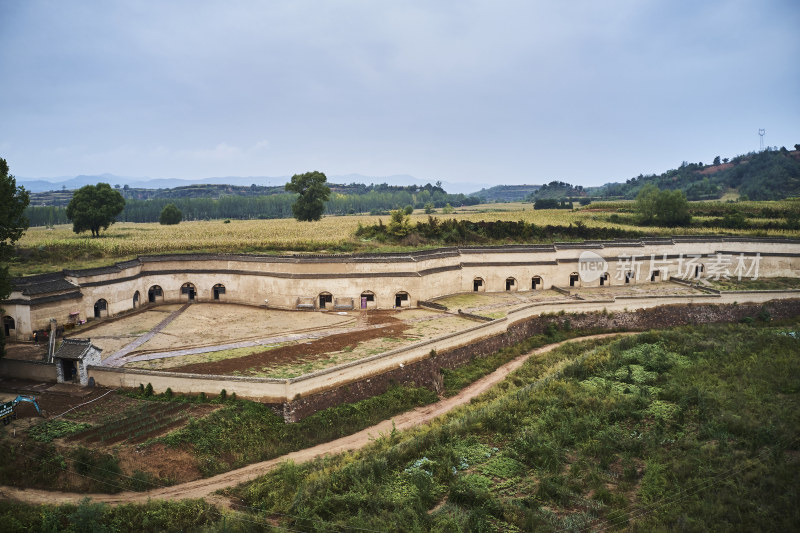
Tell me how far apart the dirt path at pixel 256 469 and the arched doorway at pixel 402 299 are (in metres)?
7.46

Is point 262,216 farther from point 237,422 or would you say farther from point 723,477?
point 723,477

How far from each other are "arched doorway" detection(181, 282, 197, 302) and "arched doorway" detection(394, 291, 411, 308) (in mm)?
12092

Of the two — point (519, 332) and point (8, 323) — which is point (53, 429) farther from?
point (519, 332)

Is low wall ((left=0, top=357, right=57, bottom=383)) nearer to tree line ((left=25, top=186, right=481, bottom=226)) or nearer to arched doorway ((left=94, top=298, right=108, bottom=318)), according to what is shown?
arched doorway ((left=94, top=298, right=108, bottom=318))

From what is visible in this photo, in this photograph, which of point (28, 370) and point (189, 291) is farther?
point (189, 291)

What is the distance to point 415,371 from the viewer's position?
68.0 feet

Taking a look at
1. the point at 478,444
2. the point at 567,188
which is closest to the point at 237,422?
the point at 478,444

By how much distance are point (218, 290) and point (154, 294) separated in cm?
361

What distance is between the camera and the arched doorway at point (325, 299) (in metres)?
27.7

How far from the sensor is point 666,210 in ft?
163

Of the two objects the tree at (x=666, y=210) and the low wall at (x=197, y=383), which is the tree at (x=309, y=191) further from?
the low wall at (x=197, y=383)

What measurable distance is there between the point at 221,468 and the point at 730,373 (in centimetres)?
1722

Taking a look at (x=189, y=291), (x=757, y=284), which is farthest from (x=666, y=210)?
(x=189, y=291)

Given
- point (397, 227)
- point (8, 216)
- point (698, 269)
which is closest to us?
point (8, 216)
